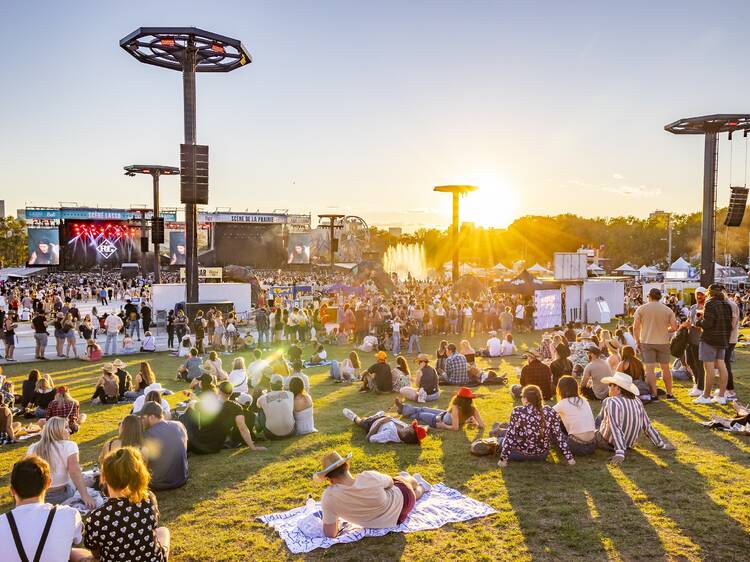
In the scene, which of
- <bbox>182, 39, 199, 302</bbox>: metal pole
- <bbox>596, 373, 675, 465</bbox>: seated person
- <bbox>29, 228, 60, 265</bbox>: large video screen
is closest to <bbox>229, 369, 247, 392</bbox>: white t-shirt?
<bbox>596, 373, 675, 465</bbox>: seated person

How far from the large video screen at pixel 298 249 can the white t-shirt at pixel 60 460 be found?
5689cm

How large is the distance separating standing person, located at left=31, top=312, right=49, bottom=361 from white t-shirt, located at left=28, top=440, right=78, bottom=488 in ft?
41.8

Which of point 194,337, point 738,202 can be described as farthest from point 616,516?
point 738,202

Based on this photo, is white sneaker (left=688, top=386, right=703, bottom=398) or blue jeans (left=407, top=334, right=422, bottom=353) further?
blue jeans (left=407, top=334, right=422, bottom=353)

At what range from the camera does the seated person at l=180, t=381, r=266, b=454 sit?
7695 millimetres

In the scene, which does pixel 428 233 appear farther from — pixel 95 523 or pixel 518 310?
pixel 95 523

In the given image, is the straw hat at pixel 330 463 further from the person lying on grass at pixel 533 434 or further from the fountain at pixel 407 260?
the fountain at pixel 407 260

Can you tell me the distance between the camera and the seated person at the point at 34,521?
127 inches

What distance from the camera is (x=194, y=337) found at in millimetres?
18781

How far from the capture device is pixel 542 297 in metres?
23.9

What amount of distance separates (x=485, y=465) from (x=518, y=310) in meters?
17.3

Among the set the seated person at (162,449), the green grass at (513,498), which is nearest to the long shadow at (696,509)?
the green grass at (513,498)

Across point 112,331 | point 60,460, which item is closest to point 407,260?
point 112,331

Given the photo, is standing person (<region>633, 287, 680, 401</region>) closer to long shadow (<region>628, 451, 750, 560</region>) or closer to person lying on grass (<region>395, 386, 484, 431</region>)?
long shadow (<region>628, 451, 750, 560</region>)
